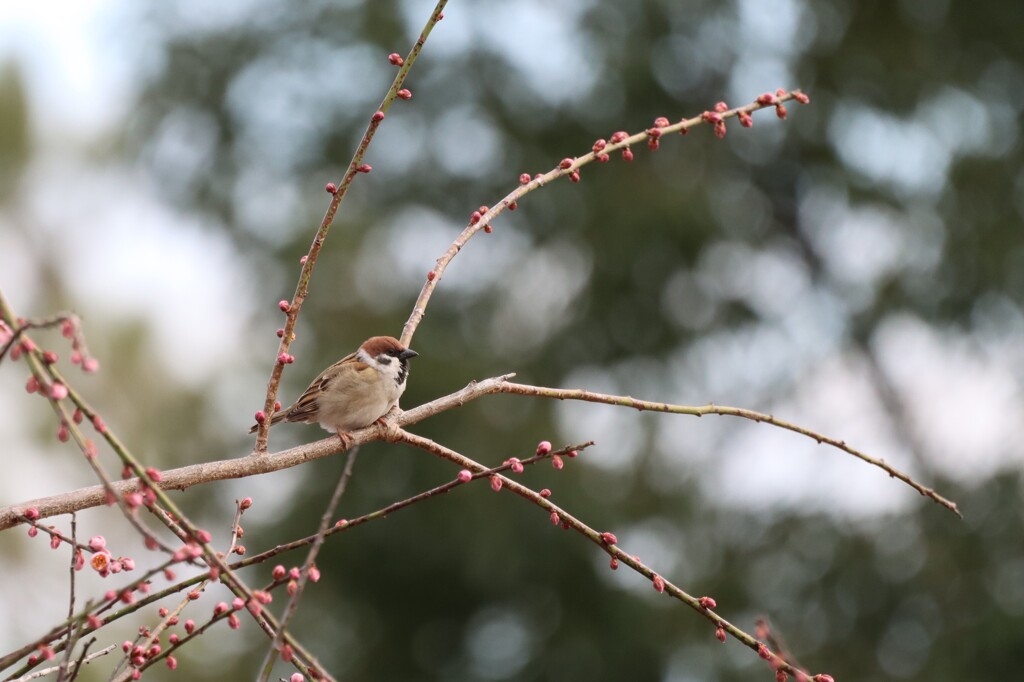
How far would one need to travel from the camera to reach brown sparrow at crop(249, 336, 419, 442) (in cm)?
353

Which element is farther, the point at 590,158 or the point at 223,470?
the point at 590,158

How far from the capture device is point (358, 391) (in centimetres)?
357

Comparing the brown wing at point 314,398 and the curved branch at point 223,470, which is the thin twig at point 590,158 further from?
the brown wing at point 314,398

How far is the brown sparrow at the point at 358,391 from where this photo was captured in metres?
3.53

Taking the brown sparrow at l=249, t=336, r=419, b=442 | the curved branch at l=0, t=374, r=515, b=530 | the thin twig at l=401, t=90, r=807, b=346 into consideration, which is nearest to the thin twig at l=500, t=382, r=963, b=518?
the curved branch at l=0, t=374, r=515, b=530

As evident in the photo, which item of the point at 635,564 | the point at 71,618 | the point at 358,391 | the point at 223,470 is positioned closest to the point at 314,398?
the point at 358,391

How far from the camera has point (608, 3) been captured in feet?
34.4

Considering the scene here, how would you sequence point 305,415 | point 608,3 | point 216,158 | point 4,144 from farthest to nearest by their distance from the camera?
point 4,144, point 216,158, point 608,3, point 305,415

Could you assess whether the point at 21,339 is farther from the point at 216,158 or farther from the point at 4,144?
the point at 4,144

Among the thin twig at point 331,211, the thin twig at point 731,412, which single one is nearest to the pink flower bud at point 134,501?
Answer: the thin twig at point 331,211

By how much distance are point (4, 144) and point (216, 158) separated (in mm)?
4407

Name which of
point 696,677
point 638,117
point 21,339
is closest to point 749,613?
point 696,677

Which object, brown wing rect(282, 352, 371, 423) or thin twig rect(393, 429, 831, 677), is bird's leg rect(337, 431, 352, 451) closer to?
thin twig rect(393, 429, 831, 677)

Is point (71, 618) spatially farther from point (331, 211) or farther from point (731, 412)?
point (731, 412)
